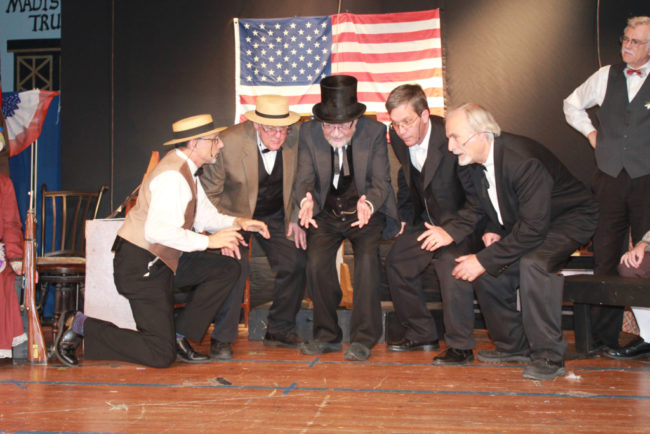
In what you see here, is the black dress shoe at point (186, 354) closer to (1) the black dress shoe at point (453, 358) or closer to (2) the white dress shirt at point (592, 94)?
(1) the black dress shoe at point (453, 358)

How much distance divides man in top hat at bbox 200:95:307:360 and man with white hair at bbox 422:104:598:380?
99 centimetres

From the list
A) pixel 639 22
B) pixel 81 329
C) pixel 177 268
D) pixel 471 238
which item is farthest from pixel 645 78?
pixel 81 329

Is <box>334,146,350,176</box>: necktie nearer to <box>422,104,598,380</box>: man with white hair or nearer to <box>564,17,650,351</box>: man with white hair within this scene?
<box>422,104,598,380</box>: man with white hair

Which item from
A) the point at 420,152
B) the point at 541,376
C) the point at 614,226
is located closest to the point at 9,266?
the point at 420,152

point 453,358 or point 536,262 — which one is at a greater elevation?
point 536,262

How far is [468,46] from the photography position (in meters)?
6.00

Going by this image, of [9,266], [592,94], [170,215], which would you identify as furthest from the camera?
[592,94]

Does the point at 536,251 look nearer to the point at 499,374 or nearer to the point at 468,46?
the point at 499,374

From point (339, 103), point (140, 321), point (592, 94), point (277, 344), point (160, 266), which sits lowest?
point (277, 344)

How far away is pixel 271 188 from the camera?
4094mm

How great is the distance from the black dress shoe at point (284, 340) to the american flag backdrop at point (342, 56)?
8.71ft

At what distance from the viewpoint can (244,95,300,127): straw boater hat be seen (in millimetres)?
3887

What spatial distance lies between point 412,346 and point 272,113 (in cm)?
168

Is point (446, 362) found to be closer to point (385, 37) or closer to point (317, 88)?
point (317, 88)
